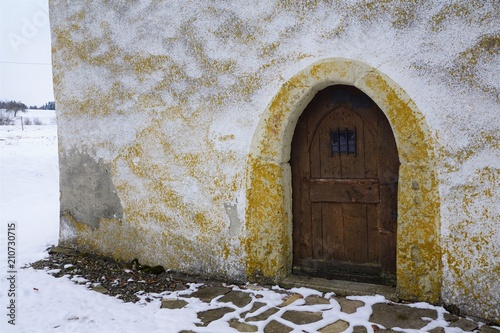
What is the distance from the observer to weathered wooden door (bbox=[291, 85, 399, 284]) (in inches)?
126

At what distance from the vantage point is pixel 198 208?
3697 millimetres

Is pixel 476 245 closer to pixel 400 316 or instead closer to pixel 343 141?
pixel 400 316

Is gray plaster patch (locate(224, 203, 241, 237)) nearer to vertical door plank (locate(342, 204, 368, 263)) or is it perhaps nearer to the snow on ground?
the snow on ground

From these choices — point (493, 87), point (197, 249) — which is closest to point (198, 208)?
point (197, 249)

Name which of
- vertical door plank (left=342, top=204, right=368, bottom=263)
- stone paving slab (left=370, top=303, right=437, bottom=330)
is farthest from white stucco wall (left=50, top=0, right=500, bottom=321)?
vertical door plank (left=342, top=204, right=368, bottom=263)

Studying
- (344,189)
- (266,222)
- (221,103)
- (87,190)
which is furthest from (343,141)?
(87,190)

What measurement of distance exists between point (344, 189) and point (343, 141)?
1.24 ft

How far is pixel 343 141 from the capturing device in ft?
10.9

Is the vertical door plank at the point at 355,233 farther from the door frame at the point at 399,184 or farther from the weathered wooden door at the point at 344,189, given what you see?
the door frame at the point at 399,184

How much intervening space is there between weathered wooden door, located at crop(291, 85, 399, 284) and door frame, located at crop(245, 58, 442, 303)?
13cm

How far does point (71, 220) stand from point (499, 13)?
4284mm

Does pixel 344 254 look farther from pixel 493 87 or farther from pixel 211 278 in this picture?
pixel 493 87

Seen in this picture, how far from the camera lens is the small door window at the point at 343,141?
10.8 feet

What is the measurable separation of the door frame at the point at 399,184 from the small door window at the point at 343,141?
0.34m
